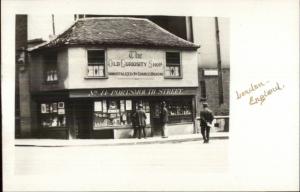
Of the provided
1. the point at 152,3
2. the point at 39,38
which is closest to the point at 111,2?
the point at 152,3

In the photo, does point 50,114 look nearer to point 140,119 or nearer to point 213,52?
point 140,119

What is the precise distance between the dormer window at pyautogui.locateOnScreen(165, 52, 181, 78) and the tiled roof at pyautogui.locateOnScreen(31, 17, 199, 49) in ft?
0.45

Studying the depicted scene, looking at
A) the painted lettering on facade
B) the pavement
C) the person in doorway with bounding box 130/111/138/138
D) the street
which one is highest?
the painted lettering on facade

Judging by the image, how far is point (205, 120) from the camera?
361cm

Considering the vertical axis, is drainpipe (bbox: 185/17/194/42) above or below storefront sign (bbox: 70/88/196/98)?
above

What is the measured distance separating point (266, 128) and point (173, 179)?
0.79 m

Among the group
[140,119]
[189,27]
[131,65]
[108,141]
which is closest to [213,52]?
[189,27]

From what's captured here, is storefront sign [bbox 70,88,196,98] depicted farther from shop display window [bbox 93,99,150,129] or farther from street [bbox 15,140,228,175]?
street [bbox 15,140,228,175]

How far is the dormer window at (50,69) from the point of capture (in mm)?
3455

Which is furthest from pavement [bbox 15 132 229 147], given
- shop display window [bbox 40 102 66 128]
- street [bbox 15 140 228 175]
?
shop display window [bbox 40 102 66 128]

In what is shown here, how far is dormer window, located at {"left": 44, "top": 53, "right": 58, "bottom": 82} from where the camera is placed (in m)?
3.46

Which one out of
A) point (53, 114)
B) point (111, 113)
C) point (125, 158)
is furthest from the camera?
point (111, 113)

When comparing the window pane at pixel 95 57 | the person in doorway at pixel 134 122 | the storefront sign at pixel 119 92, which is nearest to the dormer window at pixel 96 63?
the window pane at pixel 95 57

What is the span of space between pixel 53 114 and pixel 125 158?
2.04ft
